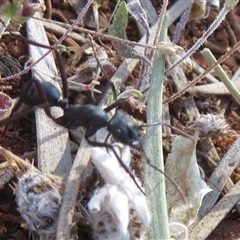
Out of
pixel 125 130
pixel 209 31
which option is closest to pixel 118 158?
pixel 125 130

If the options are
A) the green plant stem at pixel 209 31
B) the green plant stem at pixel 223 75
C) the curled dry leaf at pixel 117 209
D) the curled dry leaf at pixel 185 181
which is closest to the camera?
the curled dry leaf at pixel 117 209

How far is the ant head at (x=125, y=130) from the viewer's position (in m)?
2.00

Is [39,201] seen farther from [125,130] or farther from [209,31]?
[209,31]

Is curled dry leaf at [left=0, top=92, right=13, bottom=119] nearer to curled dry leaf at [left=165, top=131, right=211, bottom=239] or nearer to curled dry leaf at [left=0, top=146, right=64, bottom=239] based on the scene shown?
curled dry leaf at [left=0, top=146, right=64, bottom=239]

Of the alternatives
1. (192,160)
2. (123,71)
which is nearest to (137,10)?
(123,71)

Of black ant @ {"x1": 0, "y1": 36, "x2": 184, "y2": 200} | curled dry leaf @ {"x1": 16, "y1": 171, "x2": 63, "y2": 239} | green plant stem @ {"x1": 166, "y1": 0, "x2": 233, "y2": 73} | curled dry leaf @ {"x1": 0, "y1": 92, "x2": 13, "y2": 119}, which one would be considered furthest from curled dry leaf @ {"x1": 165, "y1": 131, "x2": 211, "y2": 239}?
curled dry leaf @ {"x1": 0, "y1": 92, "x2": 13, "y2": 119}

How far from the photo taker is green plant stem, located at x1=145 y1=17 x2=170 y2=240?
71.8 inches

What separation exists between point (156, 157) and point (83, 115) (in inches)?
12.7

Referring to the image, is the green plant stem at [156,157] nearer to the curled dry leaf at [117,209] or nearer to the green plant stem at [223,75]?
the curled dry leaf at [117,209]

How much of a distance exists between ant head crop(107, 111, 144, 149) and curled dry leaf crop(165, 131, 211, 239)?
16cm

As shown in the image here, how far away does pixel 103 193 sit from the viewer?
1.81m

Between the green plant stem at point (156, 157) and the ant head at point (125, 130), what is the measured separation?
0.17 ft

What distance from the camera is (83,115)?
6.91 feet

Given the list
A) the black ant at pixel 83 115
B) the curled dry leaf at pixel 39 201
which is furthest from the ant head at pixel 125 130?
the curled dry leaf at pixel 39 201
